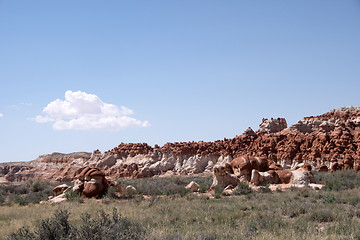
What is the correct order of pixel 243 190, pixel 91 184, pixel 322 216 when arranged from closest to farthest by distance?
pixel 322 216 < pixel 91 184 < pixel 243 190

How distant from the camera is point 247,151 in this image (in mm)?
52406

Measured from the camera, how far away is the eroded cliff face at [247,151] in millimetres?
42031

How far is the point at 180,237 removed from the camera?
6797 millimetres

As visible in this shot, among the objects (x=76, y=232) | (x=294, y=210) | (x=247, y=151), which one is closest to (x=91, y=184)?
(x=294, y=210)

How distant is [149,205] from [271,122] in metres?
51.6

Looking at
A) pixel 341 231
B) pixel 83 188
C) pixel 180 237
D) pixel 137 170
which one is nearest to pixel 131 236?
A: pixel 180 237

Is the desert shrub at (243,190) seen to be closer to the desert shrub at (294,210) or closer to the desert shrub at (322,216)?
the desert shrub at (294,210)

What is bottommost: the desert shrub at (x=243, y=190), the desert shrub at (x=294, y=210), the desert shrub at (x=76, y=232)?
the desert shrub at (x=243, y=190)

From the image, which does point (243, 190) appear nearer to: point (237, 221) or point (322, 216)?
point (322, 216)

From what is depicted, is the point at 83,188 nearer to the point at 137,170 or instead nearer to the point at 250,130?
the point at 137,170

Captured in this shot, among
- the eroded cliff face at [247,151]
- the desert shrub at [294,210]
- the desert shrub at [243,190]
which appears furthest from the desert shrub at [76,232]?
the eroded cliff face at [247,151]

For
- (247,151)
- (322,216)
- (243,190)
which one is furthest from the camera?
(247,151)

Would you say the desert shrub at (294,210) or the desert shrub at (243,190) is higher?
the desert shrub at (294,210)

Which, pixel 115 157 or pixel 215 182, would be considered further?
pixel 115 157
